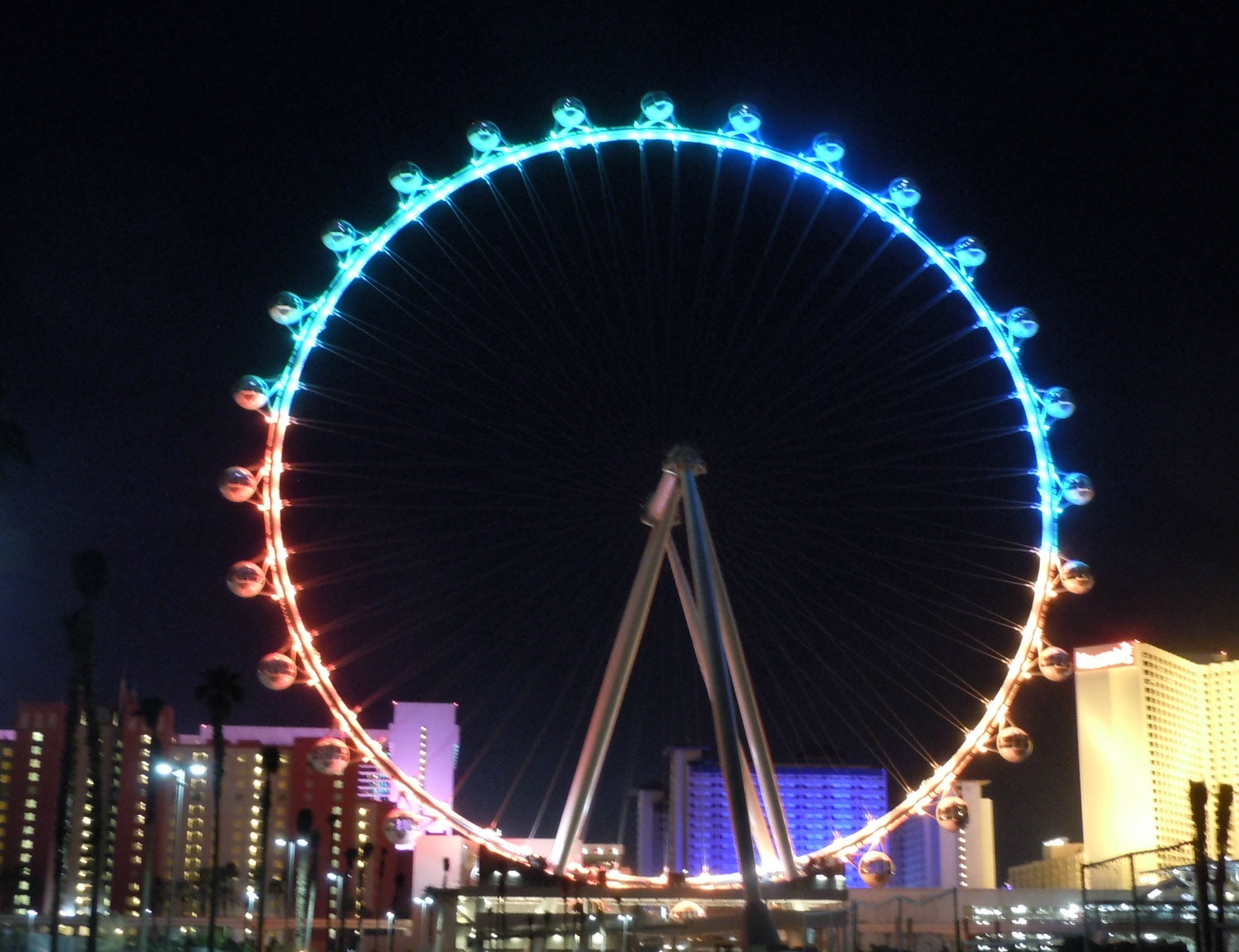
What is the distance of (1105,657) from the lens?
100500mm

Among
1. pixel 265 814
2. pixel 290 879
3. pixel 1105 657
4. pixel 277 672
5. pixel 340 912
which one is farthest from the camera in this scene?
pixel 1105 657

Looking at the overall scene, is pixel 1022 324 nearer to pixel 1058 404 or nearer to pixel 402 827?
pixel 1058 404

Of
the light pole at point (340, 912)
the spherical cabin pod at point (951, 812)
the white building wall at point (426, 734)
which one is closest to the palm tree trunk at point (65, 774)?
the light pole at point (340, 912)

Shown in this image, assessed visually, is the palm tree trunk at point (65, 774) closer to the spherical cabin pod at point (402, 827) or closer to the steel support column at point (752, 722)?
the spherical cabin pod at point (402, 827)

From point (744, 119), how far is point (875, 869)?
15050 mm

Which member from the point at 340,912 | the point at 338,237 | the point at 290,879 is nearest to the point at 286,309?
the point at 338,237

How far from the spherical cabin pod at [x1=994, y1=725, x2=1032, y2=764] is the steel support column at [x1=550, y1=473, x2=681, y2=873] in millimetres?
7546

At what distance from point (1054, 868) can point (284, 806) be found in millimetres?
56960

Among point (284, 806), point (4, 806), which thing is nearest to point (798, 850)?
point (284, 806)

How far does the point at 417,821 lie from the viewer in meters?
31.0

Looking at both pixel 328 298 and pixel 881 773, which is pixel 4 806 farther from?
pixel 328 298

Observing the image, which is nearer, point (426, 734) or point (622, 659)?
point (622, 659)

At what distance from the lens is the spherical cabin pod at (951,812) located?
3225cm

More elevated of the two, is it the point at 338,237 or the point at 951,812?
the point at 338,237
